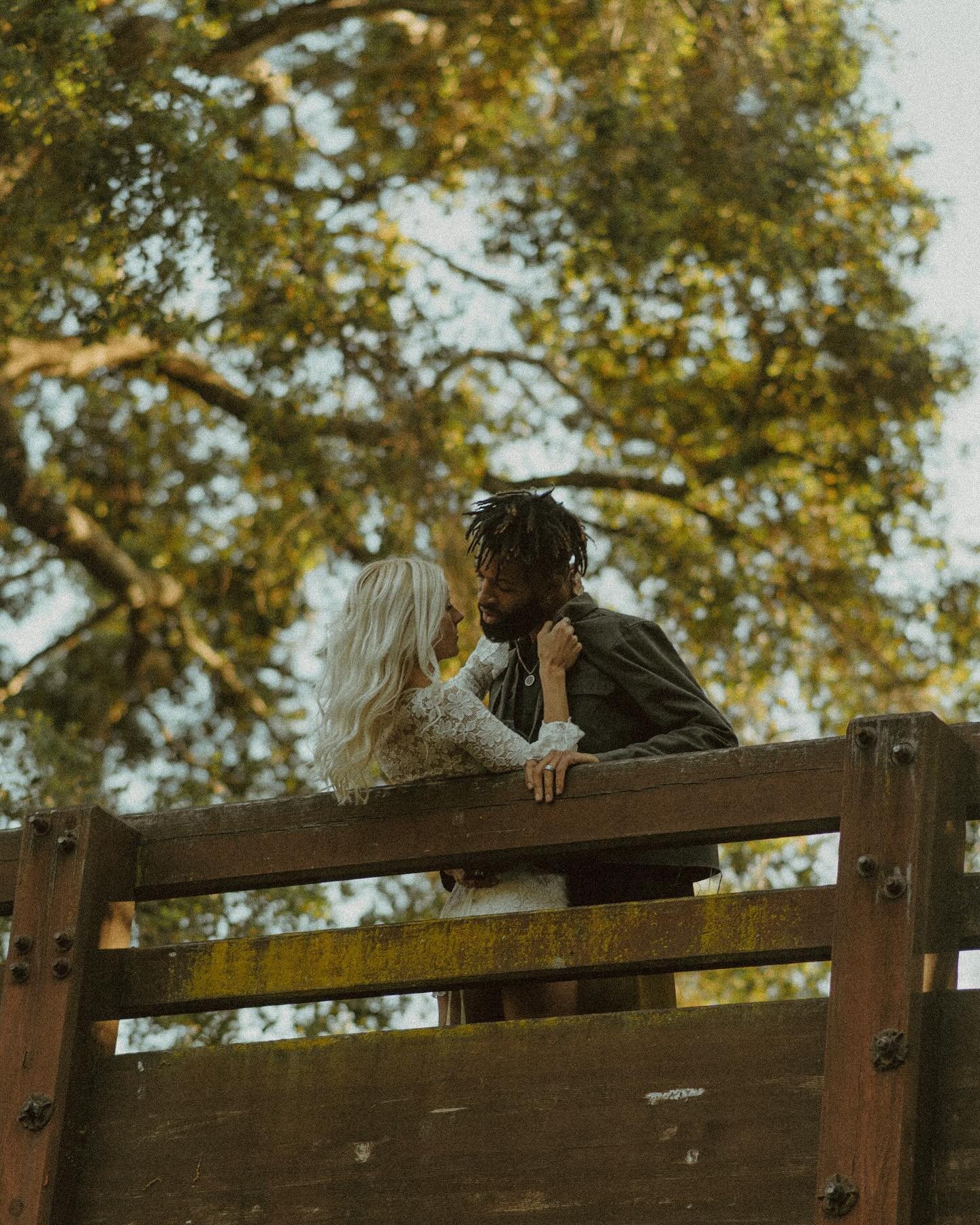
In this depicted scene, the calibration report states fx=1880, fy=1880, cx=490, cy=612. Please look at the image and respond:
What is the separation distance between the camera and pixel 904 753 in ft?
11.2

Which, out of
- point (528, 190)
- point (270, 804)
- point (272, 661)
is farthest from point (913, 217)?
point (270, 804)

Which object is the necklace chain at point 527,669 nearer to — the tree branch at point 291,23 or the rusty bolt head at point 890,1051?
the rusty bolt head at point 890,1051

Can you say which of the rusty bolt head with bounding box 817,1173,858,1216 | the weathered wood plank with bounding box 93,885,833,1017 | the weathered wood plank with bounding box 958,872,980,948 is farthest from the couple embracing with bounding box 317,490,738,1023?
the rusty bolt head with bounding box 817,1173,858,1216

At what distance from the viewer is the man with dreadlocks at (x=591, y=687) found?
4164mm

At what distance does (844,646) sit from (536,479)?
2.38 metres

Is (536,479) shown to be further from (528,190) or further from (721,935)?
(721,935)

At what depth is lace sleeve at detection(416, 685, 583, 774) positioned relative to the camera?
398 cm

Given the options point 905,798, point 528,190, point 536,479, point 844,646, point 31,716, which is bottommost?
point 905,798

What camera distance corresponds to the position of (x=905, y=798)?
11.1 ft

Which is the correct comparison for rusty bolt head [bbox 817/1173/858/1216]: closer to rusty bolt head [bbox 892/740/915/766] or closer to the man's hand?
rusty bolt head [bbox 892/740/915/766]

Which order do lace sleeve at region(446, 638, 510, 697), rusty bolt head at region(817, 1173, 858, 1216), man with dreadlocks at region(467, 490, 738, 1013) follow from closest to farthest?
rusty bolt head at region(817, 1173, 858, 1216)
man with dreadlocks at region(467, 490, 738, 1013)
lace sleeve at region(446, 638, 510, 697)

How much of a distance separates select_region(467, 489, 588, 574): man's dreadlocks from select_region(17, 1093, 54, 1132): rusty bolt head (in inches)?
63.4

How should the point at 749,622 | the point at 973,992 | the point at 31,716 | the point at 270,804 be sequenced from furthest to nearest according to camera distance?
the point at 749,622 → the point at 31,716 → the point at 270,804 → the point at 973,992

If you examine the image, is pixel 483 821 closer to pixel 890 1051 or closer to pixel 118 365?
pixel 890 1051
